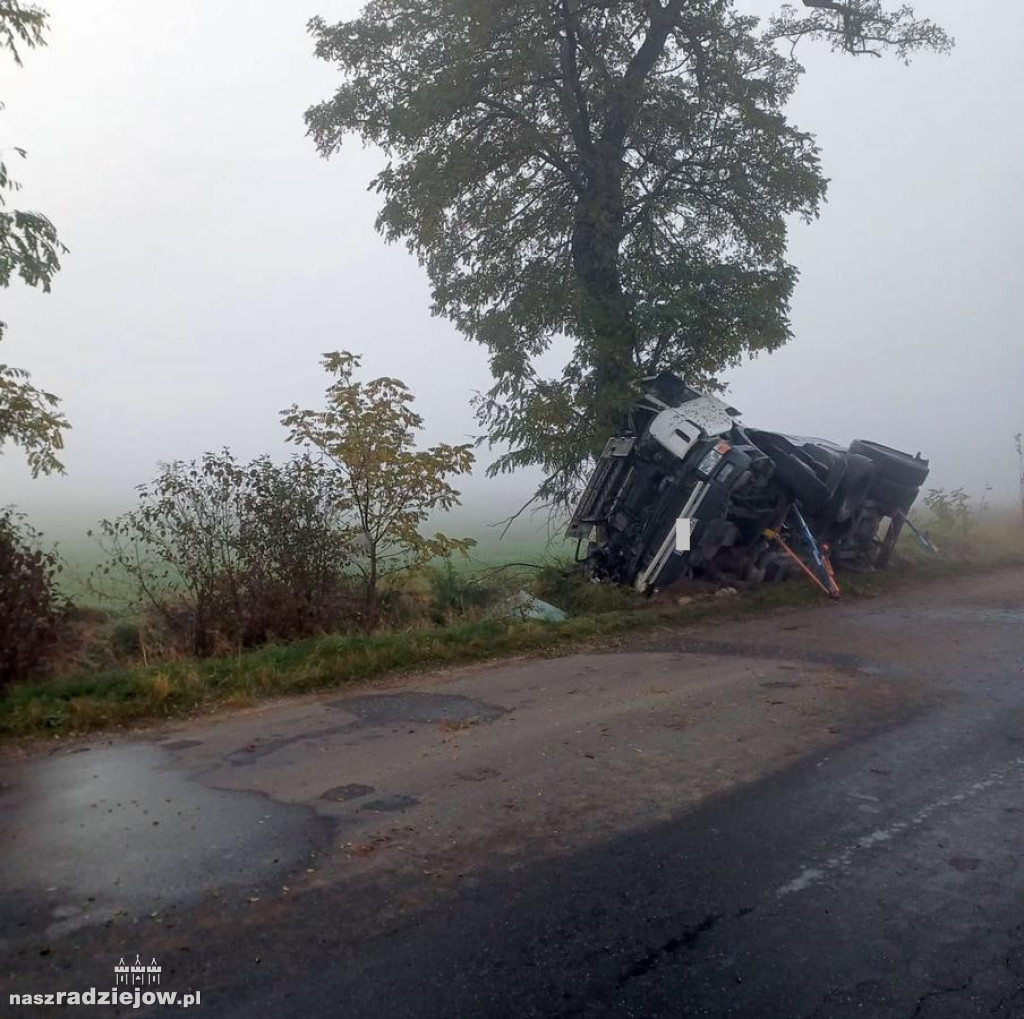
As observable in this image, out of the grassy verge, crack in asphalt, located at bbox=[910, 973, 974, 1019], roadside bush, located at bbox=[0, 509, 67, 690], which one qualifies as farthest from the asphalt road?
roadside bush, located at bbox=[0, 509, 67, 690]

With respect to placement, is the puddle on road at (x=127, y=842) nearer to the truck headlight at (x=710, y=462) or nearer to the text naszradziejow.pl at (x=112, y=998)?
the text naszradziejow.pl at (x=112, y=998)

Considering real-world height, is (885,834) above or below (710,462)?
below

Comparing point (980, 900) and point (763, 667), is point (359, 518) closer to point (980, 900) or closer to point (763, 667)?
point (763, 667)

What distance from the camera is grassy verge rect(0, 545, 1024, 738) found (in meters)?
8.23

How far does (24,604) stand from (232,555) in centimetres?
225

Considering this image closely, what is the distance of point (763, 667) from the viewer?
927cm

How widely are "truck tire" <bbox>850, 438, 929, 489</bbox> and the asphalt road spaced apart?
22.3ft

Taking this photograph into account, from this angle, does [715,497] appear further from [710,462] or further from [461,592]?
[461,592]

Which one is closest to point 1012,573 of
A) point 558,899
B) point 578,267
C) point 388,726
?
point 578,267

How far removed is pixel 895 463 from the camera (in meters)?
14.9

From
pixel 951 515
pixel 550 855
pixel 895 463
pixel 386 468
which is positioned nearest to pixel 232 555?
pixel 386 468

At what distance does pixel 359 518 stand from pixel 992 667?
660cm

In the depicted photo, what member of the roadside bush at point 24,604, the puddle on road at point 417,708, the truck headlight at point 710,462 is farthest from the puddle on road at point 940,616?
the roadside bush at point 24,604

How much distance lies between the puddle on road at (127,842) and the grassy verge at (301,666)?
1.48 m
